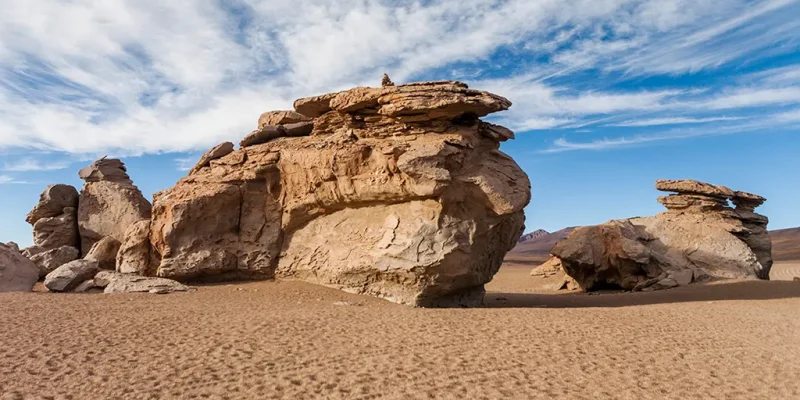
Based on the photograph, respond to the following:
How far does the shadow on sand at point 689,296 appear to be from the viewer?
18.9 m

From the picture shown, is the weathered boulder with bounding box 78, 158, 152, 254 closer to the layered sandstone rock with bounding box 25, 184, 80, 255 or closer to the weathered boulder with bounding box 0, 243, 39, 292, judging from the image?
the layered sandstone rock with bounding box 25, 184, 80, 255

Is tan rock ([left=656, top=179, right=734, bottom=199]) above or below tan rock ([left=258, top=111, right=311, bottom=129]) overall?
below

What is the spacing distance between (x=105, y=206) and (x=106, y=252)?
10.3 ft

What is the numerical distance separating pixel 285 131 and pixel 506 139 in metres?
8.83

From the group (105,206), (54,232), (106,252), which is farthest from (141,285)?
(54,232)

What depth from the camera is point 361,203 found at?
686 inches

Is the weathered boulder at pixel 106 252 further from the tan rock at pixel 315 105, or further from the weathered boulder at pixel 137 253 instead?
the tan rock at pixel 315 105

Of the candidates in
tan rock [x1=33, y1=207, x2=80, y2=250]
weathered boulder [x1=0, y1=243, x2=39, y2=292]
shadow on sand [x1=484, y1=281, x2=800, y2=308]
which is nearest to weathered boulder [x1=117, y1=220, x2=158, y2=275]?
weathered boulder [x1=0, y1=243, x2=39, y2=292]

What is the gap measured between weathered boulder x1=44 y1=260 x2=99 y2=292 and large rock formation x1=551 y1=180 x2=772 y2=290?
20.4 meters

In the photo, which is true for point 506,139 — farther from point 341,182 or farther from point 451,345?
point 451,345

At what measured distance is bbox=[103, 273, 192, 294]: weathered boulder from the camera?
1650 centimetres

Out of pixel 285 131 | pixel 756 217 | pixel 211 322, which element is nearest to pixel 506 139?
pixel 285 131

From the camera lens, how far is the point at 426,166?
15.4 metres

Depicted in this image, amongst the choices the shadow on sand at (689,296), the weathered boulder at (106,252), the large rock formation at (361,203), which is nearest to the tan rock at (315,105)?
the large rock formation at (361,203)
